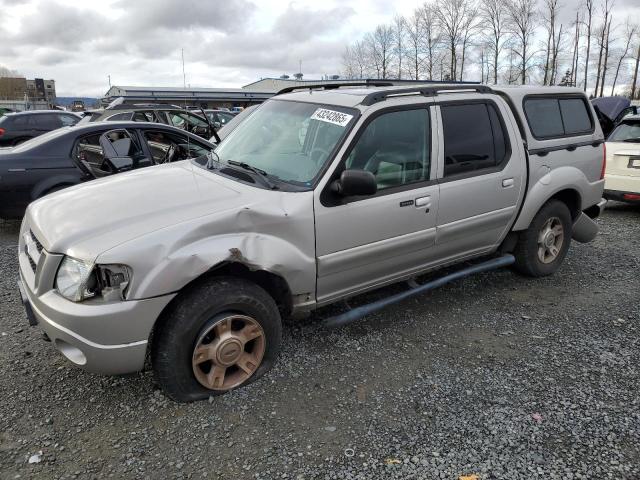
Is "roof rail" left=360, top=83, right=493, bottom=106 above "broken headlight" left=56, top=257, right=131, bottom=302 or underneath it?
above

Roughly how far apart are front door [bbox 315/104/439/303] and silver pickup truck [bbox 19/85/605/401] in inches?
0.4

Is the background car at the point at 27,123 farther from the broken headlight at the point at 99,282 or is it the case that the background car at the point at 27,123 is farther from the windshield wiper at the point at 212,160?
the broken headlight at the point at 99,282

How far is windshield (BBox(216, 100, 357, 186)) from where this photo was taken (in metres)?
3.32

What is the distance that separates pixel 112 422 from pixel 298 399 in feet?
3.60

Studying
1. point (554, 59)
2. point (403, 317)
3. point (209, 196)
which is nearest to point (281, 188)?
point (209, 196)

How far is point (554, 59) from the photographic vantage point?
36875mm

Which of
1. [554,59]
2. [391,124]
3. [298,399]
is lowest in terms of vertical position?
[298,399]

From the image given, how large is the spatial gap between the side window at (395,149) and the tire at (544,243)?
5.32 feet

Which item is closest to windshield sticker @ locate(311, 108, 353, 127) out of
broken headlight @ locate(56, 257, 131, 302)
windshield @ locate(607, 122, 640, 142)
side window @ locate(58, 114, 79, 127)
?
broken headlight @ locate(56, 257, 131, 302)

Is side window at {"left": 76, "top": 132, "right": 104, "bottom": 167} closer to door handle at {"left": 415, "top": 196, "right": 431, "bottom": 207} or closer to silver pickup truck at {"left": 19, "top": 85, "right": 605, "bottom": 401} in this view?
silver pickup truck at {"left": 19, "top": 85, "right": 605, "bottom": 401}

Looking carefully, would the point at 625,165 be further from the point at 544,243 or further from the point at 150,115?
the point at 150,115

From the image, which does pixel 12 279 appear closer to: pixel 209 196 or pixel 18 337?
pixel 18 337

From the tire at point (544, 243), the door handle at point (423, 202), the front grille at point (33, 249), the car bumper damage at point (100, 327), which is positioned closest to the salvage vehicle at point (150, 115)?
the front grille at point (33, 249)

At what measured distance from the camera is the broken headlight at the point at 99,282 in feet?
8.39
